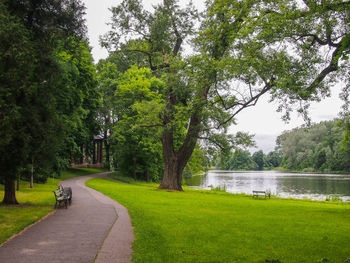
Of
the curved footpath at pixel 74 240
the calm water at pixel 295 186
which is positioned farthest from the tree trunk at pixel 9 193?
the calm water at pixel 295 186

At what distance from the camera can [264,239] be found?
825 cm

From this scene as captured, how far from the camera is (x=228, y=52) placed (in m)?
19.7

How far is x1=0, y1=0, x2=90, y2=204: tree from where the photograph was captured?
10.9 meters

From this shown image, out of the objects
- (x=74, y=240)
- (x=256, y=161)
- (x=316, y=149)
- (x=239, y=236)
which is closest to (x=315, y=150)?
(x=316, y=149)

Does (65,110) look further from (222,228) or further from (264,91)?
(222,228)

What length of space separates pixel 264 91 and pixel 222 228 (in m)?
8.90

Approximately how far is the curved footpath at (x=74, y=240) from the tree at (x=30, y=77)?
9.04 feet

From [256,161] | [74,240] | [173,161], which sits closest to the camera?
[74,240]

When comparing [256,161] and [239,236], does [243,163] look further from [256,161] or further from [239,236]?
[239,236]

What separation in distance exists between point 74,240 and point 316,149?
7134cm

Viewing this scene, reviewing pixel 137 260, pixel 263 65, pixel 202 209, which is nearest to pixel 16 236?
pixel 137 260

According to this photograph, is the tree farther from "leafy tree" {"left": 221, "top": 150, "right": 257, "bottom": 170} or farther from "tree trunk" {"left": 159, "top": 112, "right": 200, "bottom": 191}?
"leafy tree" {"left": 221, "top": 150, "right": 257, "bottom": 170}

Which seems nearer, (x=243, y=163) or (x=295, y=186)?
(x=295, y=186)

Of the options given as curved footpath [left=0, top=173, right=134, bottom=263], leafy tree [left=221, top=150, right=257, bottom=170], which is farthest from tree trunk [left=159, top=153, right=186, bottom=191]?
leafy tree [left=221, top=150, right=257, bottom=170]
